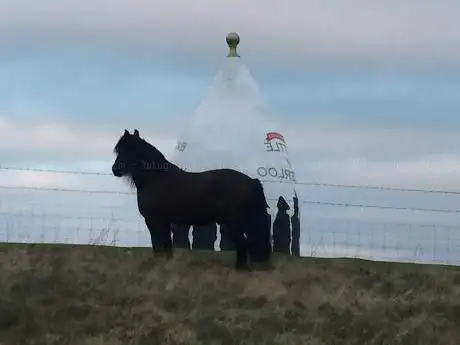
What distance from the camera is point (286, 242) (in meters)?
16.2

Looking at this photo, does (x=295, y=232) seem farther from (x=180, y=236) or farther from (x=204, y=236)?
(x=180, y=236)

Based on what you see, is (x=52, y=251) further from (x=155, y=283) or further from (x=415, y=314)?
(x=415, y=314)

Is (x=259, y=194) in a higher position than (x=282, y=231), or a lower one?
higher

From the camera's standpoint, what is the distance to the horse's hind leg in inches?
500

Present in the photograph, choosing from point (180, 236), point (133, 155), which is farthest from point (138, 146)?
point (180, 236)

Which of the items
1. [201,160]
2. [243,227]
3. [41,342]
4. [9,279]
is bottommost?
[41,342]

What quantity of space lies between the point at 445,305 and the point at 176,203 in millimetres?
4159

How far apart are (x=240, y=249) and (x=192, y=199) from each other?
100 cm

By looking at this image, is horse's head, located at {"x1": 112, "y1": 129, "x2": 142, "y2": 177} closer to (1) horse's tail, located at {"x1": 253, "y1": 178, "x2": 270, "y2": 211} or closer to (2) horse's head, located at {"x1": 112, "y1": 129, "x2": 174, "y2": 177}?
(2) horse's head, located at {"x1": 112, "y1": 129, "x2": 174, "y2": 177}

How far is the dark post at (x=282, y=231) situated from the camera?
16.0 metres

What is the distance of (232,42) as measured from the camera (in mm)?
19359

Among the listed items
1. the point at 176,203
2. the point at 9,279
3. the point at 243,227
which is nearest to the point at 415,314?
the point at 243,227

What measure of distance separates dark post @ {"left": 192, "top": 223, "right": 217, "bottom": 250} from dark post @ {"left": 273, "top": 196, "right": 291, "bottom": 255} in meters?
1.12

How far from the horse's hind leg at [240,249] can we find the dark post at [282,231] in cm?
321
